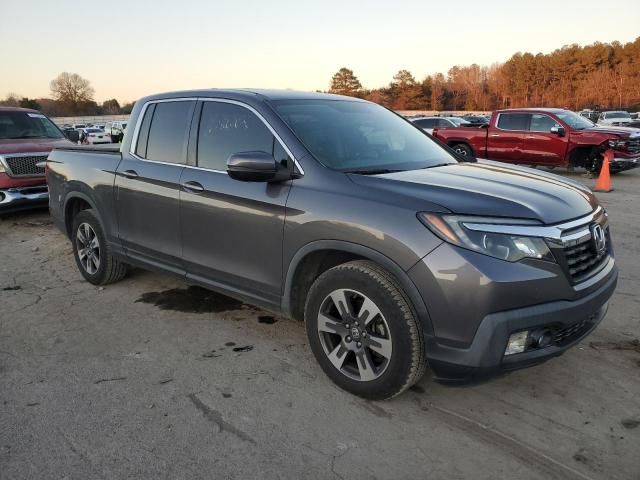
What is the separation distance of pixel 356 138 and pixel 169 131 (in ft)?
5.13

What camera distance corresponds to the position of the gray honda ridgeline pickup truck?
8.36 ft

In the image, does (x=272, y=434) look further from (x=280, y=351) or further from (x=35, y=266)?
(x=35, y=266)

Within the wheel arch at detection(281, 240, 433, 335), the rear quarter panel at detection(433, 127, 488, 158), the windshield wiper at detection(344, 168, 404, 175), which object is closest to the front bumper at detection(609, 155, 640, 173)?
the rear quarter panel at detection(433, 127, 488, 158)

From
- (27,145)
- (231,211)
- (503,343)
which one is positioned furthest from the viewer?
(27,145)

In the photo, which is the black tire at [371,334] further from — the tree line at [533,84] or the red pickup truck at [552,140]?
the tree line at [533,84]

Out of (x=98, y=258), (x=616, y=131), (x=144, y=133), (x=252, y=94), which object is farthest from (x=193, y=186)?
(x=616, y=131)

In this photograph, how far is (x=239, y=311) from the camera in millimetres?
4449

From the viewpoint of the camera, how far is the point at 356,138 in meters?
3.66

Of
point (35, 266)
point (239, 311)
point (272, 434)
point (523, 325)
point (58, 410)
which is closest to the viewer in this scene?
point (523, 325)

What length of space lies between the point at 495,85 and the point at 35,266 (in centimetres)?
10131

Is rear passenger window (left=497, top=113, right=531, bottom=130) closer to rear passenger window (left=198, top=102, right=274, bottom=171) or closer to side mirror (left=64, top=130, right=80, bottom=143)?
side mirror (left=64, top=130, right=80, bottom=143)

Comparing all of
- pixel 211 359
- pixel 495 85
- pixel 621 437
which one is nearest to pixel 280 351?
pixel 211 359

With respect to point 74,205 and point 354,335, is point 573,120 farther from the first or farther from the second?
point 354,335

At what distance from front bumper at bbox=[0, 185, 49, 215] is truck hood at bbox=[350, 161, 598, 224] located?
674 cm
